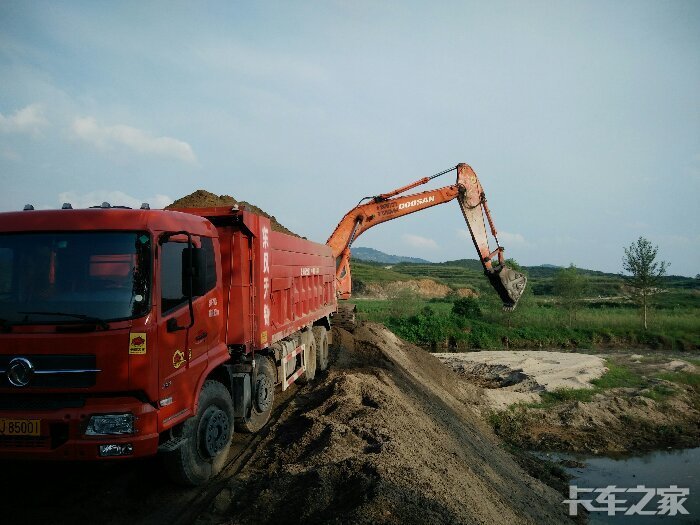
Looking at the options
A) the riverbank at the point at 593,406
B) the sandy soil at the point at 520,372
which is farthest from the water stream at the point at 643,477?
the sandy soil at the point at 520,372

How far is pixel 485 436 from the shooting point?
429 inches

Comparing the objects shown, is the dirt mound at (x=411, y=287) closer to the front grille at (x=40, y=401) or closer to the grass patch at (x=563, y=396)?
the grass patch at (x=563, y=396)

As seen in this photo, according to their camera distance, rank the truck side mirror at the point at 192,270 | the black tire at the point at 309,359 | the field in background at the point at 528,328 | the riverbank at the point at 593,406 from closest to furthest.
→ the truck side mirror at the point at 192,270 < the black tire at the point at 309,359 < the riverbank at the point at 593,406 < the field in background at the point at 528,328

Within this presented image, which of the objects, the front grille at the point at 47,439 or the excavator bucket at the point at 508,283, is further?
the excavator bucket at the point at 508,283

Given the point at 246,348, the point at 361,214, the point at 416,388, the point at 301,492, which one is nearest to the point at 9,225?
the point at 246,348

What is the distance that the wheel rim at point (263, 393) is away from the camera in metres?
7.55

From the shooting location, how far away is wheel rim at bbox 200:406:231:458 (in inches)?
224

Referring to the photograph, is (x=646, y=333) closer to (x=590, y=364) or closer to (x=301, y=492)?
(x=590, y=364)

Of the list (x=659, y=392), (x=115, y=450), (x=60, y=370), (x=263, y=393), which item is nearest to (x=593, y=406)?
(x=659, y=392)

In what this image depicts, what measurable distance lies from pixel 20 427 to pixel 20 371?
496 millimetres

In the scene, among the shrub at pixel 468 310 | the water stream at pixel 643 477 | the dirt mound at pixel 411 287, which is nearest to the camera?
the water stream at pixel 643 477

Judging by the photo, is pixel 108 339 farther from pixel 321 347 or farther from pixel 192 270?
pixel 321 347

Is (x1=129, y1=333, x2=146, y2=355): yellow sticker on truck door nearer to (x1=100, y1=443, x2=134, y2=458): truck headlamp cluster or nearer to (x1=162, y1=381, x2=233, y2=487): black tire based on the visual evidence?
(x1=100, y1=443, x2=134, y2=458): truck headlamp cluster

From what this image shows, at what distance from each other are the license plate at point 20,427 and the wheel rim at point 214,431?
169 centimetres
